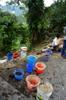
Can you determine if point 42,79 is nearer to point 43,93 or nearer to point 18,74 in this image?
point 18,74

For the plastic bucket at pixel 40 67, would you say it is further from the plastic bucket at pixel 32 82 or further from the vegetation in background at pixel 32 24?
the vegetation in background at pixel 32 24

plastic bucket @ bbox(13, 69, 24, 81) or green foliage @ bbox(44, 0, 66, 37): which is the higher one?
green foliage @ bbox(44, 0, 66, 37)

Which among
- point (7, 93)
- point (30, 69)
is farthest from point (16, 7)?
point (7, 93)

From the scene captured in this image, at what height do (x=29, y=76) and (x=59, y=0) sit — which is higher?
(x=59, y=0)

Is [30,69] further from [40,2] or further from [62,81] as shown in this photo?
[40,2]

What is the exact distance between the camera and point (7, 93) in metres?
3.49

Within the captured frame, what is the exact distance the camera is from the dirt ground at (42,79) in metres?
3.45

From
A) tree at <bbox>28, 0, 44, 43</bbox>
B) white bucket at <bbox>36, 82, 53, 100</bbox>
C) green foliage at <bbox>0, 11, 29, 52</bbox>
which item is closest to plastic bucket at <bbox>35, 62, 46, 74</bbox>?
white bucket at <bbox>36, 82, 53, 100</bbox>

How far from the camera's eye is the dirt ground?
3451mm

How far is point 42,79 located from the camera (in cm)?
398

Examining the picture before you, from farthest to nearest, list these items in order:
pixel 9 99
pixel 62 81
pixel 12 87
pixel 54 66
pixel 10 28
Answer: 1. pixel 10 28
2. pixel 54 66
3. pixel 62 81
4. pixel 12 87
5. pixel 9 99

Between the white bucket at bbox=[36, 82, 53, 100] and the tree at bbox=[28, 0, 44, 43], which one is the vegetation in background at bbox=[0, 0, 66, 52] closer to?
the tree at bbox=[28, 0, 44, 43]

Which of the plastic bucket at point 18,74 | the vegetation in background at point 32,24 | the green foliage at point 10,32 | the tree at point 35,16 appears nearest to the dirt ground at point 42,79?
the plastic bucket at point 18,74

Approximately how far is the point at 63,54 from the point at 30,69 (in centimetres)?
126
